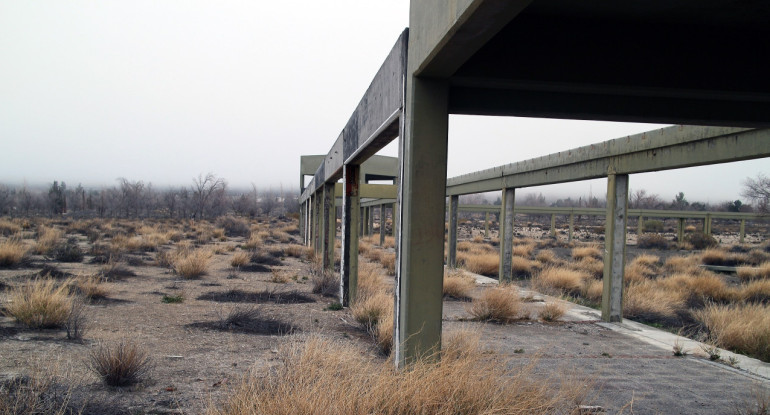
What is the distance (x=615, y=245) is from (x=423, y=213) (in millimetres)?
6587

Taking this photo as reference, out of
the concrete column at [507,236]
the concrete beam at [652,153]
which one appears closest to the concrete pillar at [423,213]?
the concrete beam at [652,153]

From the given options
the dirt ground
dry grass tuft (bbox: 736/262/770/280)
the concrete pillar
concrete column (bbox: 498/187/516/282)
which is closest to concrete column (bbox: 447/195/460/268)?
Answer: concrete column (bbox: 498/187/516/282)

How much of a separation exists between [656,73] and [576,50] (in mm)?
769

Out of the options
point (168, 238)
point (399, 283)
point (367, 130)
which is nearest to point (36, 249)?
point (168, 238)

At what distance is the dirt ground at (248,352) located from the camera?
510cm

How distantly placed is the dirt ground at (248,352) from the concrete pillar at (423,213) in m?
1.54

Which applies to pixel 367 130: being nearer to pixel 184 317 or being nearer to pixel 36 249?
pixel 184 317

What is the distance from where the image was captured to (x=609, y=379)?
20.6 feet

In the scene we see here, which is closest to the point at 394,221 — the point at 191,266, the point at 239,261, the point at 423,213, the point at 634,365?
the point at 239,261

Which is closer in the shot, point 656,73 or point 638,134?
point 656,73

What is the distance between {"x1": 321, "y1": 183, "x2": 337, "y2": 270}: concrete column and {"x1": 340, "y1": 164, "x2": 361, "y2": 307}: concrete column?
3.15 m

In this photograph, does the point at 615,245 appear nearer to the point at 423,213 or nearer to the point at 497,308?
the point at 497,308

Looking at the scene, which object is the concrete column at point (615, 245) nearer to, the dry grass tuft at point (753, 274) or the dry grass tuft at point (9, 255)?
the dry grass tuft at point (753, 274)

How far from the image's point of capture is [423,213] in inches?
186
